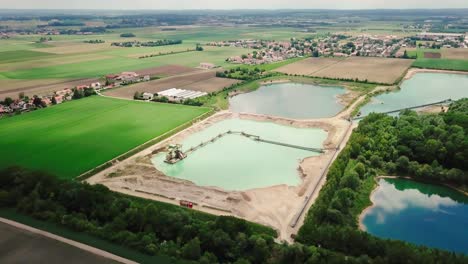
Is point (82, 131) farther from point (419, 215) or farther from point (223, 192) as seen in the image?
point (419, 215)

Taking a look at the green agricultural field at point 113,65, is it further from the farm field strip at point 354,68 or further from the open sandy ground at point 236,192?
the open sandy ground at point 236,192

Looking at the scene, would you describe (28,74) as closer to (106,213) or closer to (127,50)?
(127,50)

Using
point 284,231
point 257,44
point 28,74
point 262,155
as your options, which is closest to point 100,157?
point 262,155

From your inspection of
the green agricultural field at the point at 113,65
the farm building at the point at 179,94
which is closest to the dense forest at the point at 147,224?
the farm building at the point at 179,94

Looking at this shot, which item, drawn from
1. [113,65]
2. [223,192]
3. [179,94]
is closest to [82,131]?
[179,94]

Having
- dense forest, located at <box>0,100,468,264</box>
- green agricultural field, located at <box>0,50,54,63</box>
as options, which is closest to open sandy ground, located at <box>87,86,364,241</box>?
dense forest, located at <box>0,100,468,264</box>

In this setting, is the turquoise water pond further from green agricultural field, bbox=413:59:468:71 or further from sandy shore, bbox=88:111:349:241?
sandy shore, bbox=88:111:349:241
